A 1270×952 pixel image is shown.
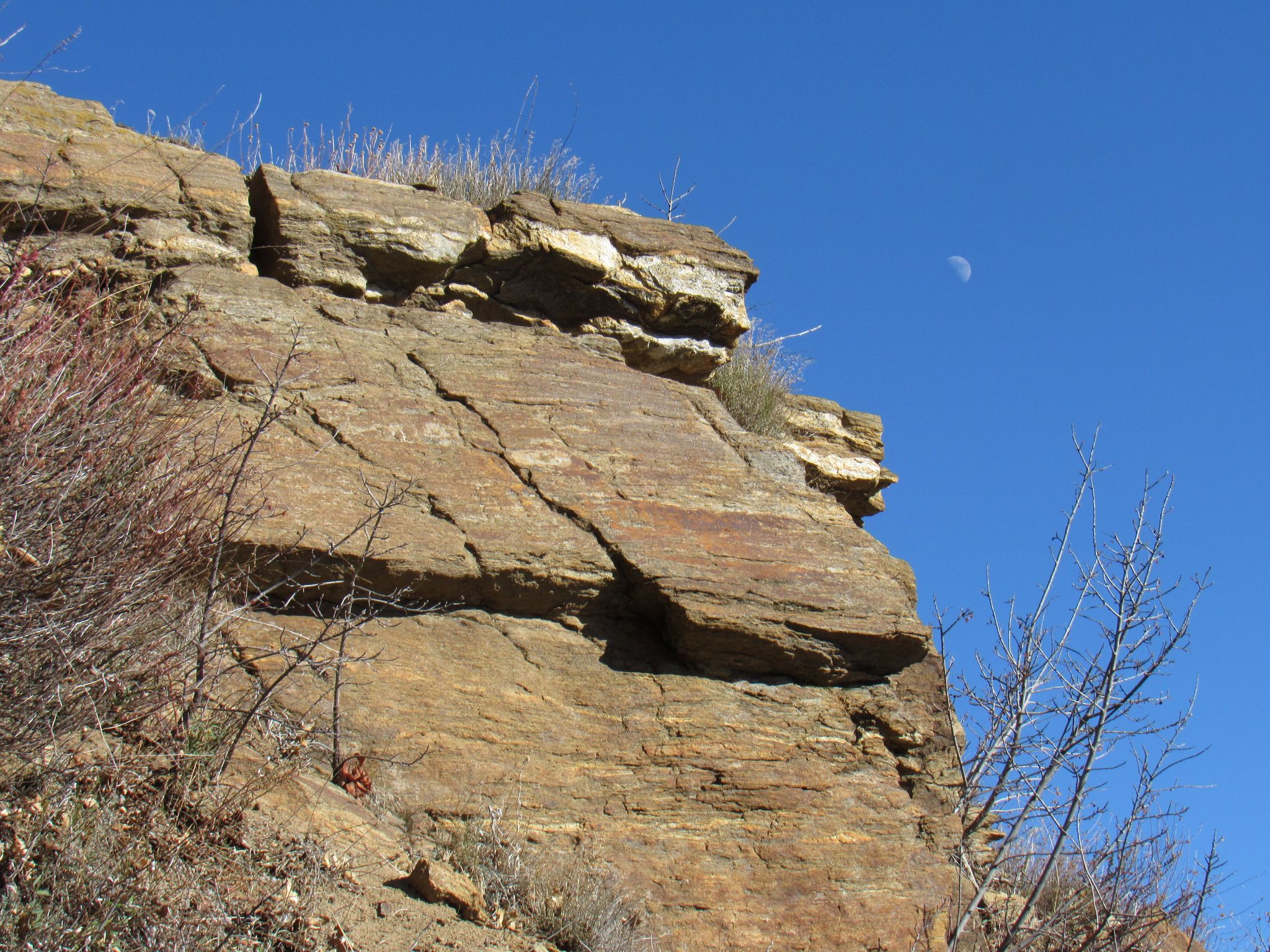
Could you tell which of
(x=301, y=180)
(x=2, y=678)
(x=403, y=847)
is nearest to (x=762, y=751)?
(x=403, y=847)

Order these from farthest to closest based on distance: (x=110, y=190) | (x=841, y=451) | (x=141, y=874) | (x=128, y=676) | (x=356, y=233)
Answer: (x=841, y=451) → (x=356, y=233) → (x=110, y=190) → (x=128, y=676) → (x=141, y=874)

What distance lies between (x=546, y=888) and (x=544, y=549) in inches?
63.1

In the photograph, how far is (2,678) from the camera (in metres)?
3.45

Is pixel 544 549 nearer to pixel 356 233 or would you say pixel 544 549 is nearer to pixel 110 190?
pixel 356 233

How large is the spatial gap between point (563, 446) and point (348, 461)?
1.16 m

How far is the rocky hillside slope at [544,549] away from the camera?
4719 mm

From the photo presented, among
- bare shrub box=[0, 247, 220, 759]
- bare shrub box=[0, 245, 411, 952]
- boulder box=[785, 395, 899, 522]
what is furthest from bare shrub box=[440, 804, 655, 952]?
boulder box=[785, 395, 899, 522]

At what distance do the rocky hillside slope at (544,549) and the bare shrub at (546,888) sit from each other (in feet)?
0.38

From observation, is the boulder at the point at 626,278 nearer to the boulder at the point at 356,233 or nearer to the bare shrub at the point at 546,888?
the boulder at the point at 356,233

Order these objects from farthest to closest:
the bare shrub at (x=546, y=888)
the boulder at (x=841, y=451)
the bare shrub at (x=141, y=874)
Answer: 1. the boulder at (x=841, y=451)
2. the bare shrub at (x=546, y=888)
3. the bare shrub at (x=141, y=874)

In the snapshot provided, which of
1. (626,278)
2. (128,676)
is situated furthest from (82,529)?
(626,278)

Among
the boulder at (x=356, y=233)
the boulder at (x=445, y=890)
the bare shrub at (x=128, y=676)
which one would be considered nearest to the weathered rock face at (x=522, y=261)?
the boulder at (x=356, y=233)

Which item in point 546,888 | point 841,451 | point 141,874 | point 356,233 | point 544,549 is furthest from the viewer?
point 841,451

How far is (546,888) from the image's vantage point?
4.19 m
